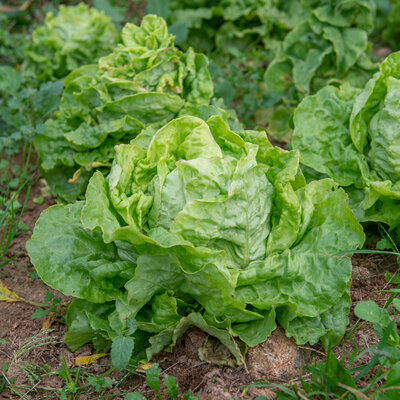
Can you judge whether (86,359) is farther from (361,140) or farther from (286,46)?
(286,46)

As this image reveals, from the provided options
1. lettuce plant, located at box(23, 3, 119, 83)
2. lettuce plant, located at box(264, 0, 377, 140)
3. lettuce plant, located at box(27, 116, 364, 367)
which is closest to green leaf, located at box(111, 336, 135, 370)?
lettuce plant, located at box(27, 116, 364, 367)

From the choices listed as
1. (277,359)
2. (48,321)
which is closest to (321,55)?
(277,359)

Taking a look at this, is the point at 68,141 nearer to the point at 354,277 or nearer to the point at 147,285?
the point at 147,285

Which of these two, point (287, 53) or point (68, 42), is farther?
point (68, 42)

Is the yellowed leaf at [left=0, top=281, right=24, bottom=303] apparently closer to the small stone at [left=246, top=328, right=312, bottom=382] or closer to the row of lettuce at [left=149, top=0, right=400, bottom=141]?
the small stone at [left=246, top=328, right=312, bottom=382]

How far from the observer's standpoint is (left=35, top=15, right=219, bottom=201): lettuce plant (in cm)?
407

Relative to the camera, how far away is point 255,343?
9.26ft

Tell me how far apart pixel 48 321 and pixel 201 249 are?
145cm

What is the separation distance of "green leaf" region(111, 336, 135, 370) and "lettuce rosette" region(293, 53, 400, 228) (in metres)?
1.87

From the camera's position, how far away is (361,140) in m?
3.72

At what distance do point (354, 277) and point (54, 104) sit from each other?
317cm

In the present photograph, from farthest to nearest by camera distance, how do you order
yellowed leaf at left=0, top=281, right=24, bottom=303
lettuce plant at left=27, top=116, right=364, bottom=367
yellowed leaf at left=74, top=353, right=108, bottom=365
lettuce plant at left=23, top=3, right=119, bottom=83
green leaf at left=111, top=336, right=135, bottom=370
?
lettuce plant at left=23, top=3, right=119, bottom=83 → yellowed leaf at left=0, top=281, right=24, bottom=303 → yellowed leaf at left=74, top=353, right=108, bottom=365 → lettuce plant at left=27, top=116, right=364, bottom=367 → green leaf at left=111, top=336, right=135, bottom=370

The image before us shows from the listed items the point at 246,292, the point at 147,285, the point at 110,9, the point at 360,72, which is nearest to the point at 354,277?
the point at 246,292

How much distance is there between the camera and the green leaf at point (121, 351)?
8.82 feet
